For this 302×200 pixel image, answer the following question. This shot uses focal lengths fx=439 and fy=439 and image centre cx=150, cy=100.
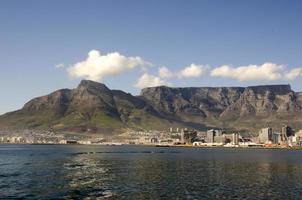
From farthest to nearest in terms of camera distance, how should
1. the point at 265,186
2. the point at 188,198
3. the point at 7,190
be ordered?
the point at 265,186, the point at 7,190, the point at 188,198

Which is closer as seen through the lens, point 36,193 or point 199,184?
point 36,193

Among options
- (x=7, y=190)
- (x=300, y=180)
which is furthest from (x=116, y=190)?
(x=300, y=180)

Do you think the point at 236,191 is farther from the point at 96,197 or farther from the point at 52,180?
the point at 52,180

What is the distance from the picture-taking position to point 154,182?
4877 inches

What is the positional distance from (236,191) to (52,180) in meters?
53.4

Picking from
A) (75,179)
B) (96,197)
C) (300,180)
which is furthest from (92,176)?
(300,180)

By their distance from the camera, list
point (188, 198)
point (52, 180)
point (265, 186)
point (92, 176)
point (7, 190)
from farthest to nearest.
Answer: point (92, 176)
point (52, 180)
point (265, 186)
point (7, 190)
point (188, 198)

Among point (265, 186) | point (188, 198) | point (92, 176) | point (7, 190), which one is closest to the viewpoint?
point (188, 198)

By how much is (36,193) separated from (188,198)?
114ft

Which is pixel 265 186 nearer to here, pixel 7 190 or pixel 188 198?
pixel 188 198

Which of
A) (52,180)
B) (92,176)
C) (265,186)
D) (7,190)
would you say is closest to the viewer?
(7,190)

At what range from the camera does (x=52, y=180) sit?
12681cm

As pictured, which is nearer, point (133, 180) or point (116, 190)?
point (116, 190)

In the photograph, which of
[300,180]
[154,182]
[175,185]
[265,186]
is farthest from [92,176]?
[300,180]
